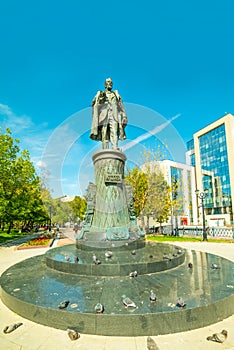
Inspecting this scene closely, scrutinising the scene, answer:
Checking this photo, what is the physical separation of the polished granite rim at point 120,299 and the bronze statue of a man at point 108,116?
5565 mm

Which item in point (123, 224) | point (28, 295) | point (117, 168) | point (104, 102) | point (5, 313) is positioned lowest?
point (5, 313)

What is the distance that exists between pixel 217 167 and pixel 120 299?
53867mm

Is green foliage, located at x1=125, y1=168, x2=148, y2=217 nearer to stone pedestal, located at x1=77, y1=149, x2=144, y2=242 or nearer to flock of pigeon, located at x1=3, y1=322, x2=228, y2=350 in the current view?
stone pedestal, located at x1=77, y1=149, x2=144, y2=242

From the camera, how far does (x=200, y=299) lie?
3783mm

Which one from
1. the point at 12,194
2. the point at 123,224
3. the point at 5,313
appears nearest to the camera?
the point at 5,313

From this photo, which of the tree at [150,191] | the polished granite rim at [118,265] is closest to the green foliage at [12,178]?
the tree at [150,191]

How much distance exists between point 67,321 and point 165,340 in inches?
61.3

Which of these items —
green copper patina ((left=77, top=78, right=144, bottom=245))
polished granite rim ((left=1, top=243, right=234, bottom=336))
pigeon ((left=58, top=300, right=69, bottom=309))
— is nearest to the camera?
polished granite rim ((left=1, top=243, right=234, bottom=336))

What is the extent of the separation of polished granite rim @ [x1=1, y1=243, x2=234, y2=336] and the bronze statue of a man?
5565 millimetres

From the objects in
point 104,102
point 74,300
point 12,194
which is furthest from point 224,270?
point 12,194

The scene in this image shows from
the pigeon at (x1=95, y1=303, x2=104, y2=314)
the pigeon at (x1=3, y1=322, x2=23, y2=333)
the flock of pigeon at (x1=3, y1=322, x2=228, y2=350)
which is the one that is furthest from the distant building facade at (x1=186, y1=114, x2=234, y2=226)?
the pigeon at (x1=3, y1=322, x2=23, y2=333)

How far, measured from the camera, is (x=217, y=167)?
51594 millimetres

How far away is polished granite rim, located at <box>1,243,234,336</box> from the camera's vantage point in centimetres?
326

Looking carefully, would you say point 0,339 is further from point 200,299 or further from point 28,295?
point 200,299
